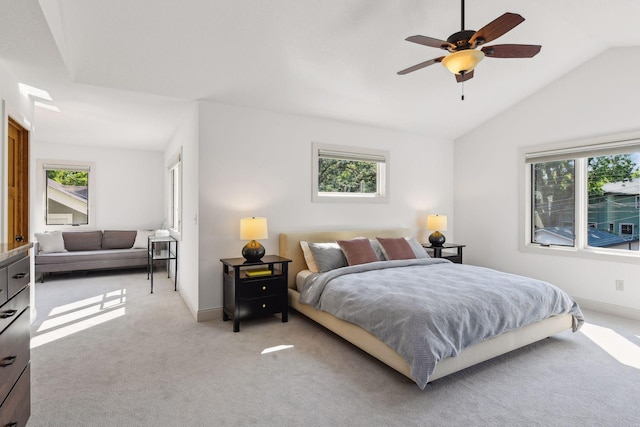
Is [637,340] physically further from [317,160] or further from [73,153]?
[73,153]

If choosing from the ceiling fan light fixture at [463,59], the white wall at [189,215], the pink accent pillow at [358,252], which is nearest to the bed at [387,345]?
the pink accent pillow at [358,252]

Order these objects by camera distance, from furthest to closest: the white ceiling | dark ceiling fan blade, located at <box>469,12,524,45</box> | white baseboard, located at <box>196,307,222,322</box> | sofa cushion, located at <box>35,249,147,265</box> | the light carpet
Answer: sofa cushion, located at <box>35,249,147,265</box>
white baseboard, located at <box>196,307,222,322</box>
the white ceiling
the light carpet
dark ceiling fan blade, located at <box>469,12,524,45</box>

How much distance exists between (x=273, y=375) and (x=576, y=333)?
9.85 ft

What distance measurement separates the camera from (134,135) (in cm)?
572

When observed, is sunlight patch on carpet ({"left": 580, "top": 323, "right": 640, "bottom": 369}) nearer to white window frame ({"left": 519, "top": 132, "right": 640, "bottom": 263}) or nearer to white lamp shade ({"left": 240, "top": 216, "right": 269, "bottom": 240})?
white window frame ({"left": 519, "top": 132, "right": 640, "bottom": 263})

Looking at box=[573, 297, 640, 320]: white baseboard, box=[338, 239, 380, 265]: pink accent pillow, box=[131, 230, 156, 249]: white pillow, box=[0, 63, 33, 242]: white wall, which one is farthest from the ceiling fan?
box=[131, 230, 156, 249]: white pillow

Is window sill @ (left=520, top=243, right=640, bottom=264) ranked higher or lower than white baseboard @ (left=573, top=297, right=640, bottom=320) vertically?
higher

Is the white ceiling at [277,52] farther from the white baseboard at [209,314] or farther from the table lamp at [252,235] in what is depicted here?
the white baseboard at [209,314]

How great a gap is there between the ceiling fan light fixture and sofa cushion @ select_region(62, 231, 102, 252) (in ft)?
22.2

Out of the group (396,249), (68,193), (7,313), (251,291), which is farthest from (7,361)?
(68,193)

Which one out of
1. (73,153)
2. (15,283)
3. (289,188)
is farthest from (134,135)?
(15,283)

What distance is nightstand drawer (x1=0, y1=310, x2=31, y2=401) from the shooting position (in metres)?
1.43

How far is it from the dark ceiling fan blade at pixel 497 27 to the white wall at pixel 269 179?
2562 millimetres

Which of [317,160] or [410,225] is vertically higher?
[317,160]
